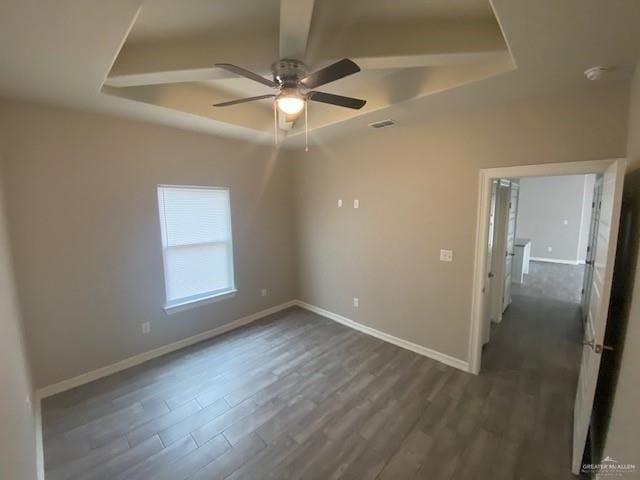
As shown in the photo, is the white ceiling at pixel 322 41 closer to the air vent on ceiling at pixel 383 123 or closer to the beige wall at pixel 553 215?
the air vent on ceiling at pixel 383 123

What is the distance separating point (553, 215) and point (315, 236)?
24.3 feet

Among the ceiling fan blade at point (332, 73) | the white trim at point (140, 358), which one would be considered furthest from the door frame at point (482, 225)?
the white trim at point (140, 358)

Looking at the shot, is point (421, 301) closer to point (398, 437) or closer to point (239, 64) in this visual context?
point (398, 437)

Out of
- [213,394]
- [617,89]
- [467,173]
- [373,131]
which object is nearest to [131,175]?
[213,394]

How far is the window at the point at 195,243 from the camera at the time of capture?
127 inches

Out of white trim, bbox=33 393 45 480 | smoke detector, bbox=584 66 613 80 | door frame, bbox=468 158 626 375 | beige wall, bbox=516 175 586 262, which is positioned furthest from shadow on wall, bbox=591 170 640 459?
beige wall, bbox=516 175 586 262

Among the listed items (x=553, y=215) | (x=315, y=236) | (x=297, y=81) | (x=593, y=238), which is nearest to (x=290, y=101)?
(x=297, y=81)

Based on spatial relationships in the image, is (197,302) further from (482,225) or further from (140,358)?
(482,225)

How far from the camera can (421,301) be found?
3.12 metres

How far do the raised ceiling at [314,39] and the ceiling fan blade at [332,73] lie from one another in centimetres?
18

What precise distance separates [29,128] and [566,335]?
244 inches

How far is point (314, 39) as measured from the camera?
6.25 ft

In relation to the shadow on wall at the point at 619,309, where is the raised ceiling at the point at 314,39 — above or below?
above

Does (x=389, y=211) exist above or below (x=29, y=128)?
below
